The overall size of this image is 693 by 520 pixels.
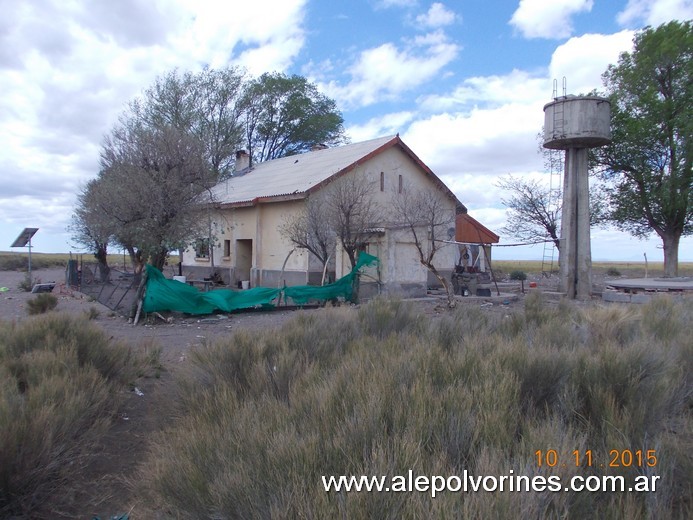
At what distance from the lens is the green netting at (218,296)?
13.8m

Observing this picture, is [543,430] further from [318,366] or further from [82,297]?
[82,297]

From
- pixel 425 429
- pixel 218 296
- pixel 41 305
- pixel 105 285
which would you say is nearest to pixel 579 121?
pixel 218 296

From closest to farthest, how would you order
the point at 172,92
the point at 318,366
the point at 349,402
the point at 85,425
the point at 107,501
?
the point at 349,402
the point at 107,501
the point at 85,425
the point at 318,366
the point at 172,92

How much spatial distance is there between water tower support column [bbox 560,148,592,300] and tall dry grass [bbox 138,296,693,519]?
1687 cm

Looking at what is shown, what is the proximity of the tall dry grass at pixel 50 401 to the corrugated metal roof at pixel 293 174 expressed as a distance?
13695mm

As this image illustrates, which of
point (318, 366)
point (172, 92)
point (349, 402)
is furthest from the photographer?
point (172, 92)

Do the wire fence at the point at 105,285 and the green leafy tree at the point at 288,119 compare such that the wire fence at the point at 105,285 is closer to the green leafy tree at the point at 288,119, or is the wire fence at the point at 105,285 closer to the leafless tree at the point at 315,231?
the leafless tree at the point at 315,231

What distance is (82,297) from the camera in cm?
2039

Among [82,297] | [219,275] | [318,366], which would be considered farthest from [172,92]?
[318,366]

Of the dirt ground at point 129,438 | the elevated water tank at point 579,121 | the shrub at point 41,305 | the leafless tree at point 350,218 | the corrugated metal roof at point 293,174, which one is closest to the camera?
the dirt ground at point 129,438

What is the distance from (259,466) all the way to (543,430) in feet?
5.40

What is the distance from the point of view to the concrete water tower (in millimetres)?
21688

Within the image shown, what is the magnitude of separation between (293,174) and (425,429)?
24.3 meters
